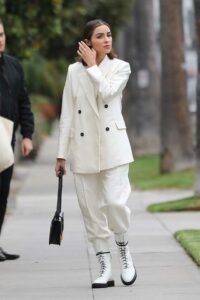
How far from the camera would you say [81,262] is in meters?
10.3

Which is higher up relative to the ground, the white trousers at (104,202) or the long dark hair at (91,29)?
the long dark hair at (91,29)

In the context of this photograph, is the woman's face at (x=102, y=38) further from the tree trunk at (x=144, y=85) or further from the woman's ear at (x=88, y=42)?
the tree trunk at (x=144, y=85)

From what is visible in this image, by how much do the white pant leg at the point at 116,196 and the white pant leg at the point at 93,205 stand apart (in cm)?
7

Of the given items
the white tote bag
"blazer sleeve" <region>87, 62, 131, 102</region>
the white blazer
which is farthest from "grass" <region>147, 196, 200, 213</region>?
"blazer sleeve" <region>87, 62, 131, 102</region>

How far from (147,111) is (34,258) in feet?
78.6

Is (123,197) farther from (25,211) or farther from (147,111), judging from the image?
(147,111)

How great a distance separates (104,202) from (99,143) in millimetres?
443

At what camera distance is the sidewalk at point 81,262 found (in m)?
8.59

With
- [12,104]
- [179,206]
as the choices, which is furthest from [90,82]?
[179,206]

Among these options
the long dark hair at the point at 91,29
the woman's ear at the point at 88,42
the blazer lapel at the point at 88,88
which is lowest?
the blazer lapel at the point at 88,88

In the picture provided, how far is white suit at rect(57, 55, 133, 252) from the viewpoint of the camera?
870 cm

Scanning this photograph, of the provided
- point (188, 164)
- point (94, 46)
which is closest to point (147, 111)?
point (188, 164)

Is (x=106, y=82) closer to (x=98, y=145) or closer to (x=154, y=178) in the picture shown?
(x=98, y=145)

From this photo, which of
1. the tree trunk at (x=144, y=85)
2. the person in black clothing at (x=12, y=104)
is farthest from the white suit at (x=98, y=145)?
the tree trunk at (x=144, y=85)
